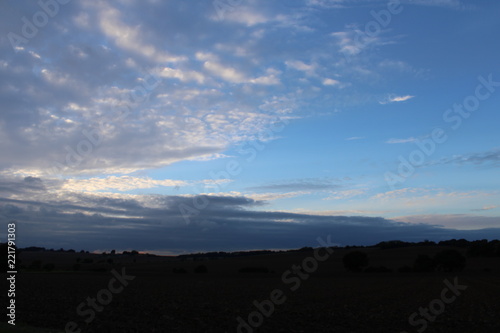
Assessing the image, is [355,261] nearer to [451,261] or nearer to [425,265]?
[425,265]

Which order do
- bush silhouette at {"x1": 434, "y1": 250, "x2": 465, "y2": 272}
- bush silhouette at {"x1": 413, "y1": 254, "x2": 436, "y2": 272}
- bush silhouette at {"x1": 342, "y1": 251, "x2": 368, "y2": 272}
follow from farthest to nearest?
bush silhouette at {"x1": 342, "y1": 251, "x2": 368, "y2": 272} → bush silhouette at {"x1": 413, "y1": 254, "x2": 436, "y2": 272} → bush silhouette at {"x1": 434, "y1": 250, "x2": 465, "y2": 272}

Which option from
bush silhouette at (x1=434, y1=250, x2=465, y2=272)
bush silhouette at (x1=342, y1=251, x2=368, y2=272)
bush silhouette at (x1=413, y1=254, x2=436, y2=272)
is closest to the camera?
Result: bush silhouette at (x1=434, y1=250, x2=465, y2=272)

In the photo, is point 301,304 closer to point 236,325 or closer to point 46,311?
point 236,325

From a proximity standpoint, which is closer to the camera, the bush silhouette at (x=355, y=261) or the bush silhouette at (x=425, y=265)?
the bush silhouette at (x=425, y=265)

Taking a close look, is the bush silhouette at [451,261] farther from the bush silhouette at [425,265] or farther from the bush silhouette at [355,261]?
the bush silhouette at [355,261]

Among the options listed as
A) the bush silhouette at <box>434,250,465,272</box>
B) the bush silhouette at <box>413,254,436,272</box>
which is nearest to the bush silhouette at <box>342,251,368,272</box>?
the bush silhouette at <box>413,254,436,272</box>

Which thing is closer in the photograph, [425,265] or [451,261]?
[451,261]

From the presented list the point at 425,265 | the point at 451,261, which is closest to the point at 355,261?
the point at 425,265

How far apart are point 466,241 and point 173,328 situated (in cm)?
16129

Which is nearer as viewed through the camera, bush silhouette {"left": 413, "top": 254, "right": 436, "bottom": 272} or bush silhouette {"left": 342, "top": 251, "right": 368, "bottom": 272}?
bush silhouette {"left": 413, "top": 254, "right": 436, "bottom": 272}

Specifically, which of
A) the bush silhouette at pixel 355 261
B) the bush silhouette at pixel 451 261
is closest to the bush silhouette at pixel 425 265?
the bush silhouette at pixel 451 261

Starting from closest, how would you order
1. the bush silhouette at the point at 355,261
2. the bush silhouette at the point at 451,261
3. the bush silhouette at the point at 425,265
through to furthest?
the bush silhouette at the point at 451,261 < the bush silhouette at the point at 425,265 < the bush silhouette at the point at 355,261

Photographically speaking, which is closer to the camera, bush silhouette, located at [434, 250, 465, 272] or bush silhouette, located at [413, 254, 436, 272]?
bush silhouette, located at [434, 250, 465, 272]

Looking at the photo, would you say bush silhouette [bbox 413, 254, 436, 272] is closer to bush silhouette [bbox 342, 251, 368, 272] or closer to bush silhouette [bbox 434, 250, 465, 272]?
bush silhouette [bbox 434, 250, 465, 272]
